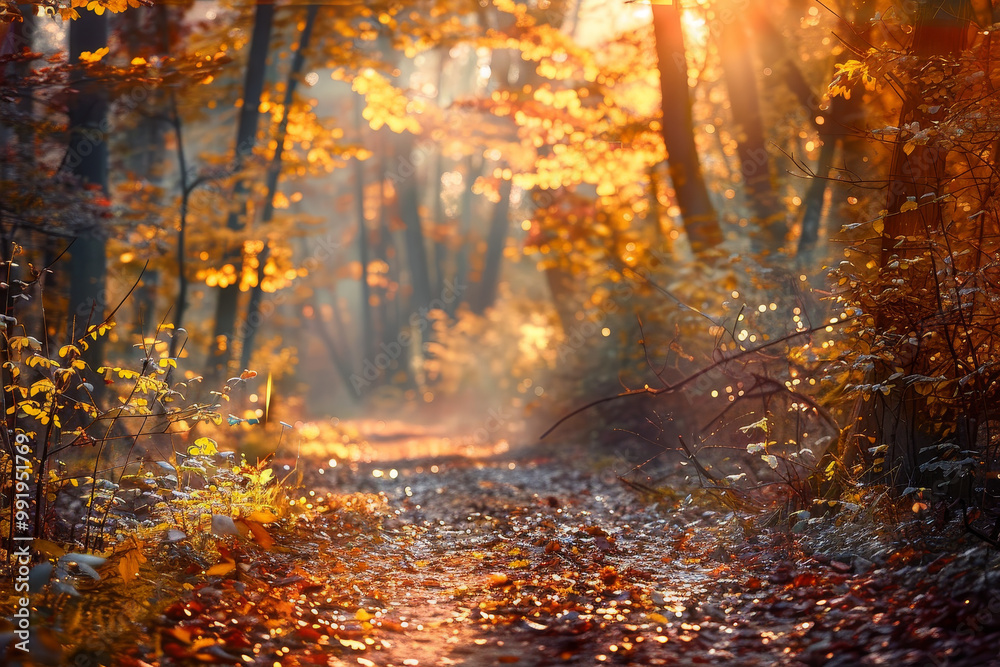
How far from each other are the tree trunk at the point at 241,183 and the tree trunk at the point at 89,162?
322 centimetres

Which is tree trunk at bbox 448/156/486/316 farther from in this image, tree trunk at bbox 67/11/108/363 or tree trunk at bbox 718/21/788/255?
tree trunk at bbox 67/11/108/363

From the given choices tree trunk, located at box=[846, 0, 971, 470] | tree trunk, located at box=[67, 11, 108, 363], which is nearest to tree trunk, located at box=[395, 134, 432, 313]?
tree trunk, located at box=[67, 11, 108, 363]

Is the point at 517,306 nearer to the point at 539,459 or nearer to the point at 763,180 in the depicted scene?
the point at 539,459

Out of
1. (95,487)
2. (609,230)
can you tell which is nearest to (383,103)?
(609,230)

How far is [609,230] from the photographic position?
13.3 meters

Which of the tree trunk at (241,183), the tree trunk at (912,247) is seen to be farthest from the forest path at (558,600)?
the tree trunk at (241,183)

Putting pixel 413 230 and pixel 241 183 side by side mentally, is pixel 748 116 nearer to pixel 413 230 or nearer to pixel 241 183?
pixel 241 183

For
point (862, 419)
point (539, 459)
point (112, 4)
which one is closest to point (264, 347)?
point (539, 459)

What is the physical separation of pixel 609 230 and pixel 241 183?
20.8ft

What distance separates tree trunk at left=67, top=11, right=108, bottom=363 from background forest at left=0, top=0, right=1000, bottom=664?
0.14 feet

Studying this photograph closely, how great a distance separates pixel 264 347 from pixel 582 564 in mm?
16601

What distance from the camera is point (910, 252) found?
464 centimetres

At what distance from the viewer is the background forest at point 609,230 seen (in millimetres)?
4348

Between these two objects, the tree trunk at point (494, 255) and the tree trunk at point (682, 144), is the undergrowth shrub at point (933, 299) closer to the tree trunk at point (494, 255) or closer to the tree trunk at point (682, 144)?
the tree trunk at point (682, 144)
